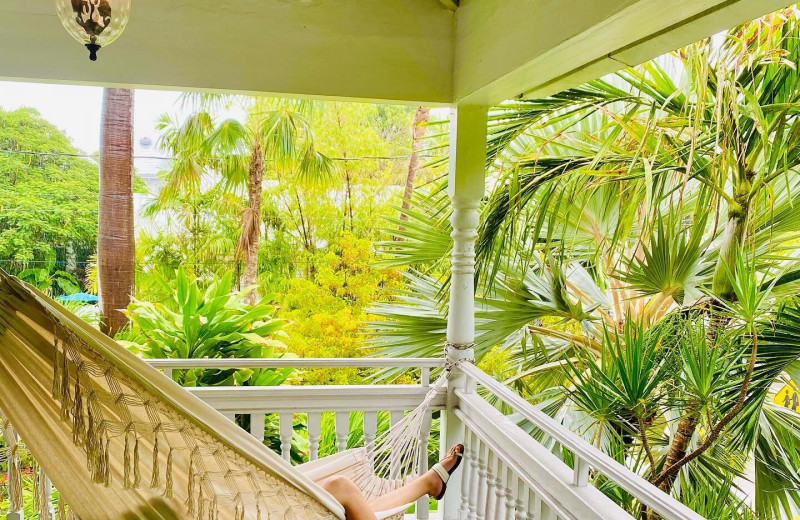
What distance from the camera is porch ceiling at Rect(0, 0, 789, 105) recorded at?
6.43 ft

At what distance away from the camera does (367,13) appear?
7.34 feet

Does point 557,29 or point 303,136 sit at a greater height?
point 303,136

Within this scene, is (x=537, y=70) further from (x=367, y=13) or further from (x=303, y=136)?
(x=303, y=136)

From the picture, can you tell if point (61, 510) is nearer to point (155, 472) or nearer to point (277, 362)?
point (155, 472)

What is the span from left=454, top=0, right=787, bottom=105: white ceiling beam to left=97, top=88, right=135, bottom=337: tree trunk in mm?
3568

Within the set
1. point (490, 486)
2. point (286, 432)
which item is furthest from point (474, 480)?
point (286, 432)

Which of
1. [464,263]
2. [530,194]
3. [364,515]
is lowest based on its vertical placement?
[364,515]

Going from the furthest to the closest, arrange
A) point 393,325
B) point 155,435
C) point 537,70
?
point 393,325 < point 537,70 < point 155,435

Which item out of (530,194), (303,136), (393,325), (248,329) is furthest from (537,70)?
(303,136)

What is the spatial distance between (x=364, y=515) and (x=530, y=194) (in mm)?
1409

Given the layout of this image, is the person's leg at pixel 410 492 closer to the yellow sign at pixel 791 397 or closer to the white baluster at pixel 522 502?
the white baluster at pixel 522 502

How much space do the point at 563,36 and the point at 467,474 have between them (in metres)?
1.48

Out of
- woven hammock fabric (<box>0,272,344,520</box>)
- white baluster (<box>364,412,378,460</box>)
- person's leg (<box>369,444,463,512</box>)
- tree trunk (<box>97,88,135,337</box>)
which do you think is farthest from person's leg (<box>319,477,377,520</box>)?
tree trunk (<box>97,88,135,337</box>)

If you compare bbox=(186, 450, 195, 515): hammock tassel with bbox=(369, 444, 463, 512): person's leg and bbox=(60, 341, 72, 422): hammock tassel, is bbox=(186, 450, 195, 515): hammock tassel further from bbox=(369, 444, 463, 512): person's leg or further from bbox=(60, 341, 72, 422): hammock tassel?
bbox=(369, 444, 463, 512): person's leg
